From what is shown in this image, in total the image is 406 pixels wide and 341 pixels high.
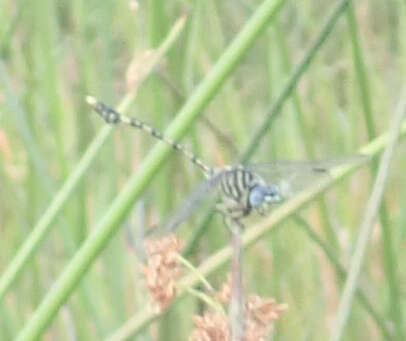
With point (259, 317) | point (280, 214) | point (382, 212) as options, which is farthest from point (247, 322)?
point (382, 212)

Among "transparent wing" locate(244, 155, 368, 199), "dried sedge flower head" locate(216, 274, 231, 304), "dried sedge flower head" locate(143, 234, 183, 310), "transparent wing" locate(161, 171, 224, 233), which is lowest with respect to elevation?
"dried sedge flower head" locate(216, 274, 231, 304)

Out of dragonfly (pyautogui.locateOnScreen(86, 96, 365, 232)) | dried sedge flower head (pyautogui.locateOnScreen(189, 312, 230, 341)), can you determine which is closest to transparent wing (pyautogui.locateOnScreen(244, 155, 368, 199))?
dragonfly (pyautogui.locateOnScreen(86, 96, 365, 232))

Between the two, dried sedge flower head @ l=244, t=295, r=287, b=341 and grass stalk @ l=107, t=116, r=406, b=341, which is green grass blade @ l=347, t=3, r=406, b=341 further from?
dried sedge flower head @ l=244, t=295, r=287, b=341

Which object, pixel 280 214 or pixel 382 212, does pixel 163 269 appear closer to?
pixel 280 214

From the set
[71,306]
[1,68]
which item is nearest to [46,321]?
[1,68]

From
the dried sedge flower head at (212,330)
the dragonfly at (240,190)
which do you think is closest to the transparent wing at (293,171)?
the dragonfly at (240,190)

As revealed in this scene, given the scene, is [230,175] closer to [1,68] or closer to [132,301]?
[1,68]
